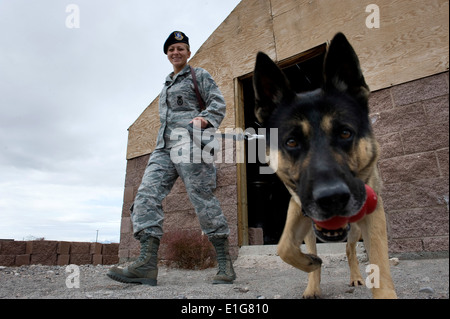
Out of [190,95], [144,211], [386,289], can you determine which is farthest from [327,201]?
[190,95]

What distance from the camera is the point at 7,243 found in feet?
20.9

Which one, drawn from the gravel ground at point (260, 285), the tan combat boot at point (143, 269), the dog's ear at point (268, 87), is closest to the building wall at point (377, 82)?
the gravel ground at point (260, 285)

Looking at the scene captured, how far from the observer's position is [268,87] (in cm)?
208

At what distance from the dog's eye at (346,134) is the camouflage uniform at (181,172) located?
163 centimetres

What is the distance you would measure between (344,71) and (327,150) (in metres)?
0.57

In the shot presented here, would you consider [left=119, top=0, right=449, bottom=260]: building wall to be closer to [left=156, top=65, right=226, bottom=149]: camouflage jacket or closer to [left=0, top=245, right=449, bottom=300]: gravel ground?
[left=0, top=245, right=449, bottom=300]: gravel ground

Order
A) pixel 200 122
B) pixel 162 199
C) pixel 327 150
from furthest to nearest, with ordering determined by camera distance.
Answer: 1. pixel 162 199
2. pixel 200 122
3. pixel 327 150

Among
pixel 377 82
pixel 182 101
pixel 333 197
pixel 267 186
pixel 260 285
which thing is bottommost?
pixel 260 285

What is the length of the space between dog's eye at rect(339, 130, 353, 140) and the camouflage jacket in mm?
1731

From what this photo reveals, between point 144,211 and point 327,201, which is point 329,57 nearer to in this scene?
point 327,201

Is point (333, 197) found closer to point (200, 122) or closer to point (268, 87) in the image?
point (268, 87)

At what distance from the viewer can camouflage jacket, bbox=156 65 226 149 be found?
3383 mm

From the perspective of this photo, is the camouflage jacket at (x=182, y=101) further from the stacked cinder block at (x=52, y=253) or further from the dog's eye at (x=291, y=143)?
the stacked cinder block at (x=52, y=253)

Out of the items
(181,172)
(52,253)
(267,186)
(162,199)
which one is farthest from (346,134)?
(52,253)
